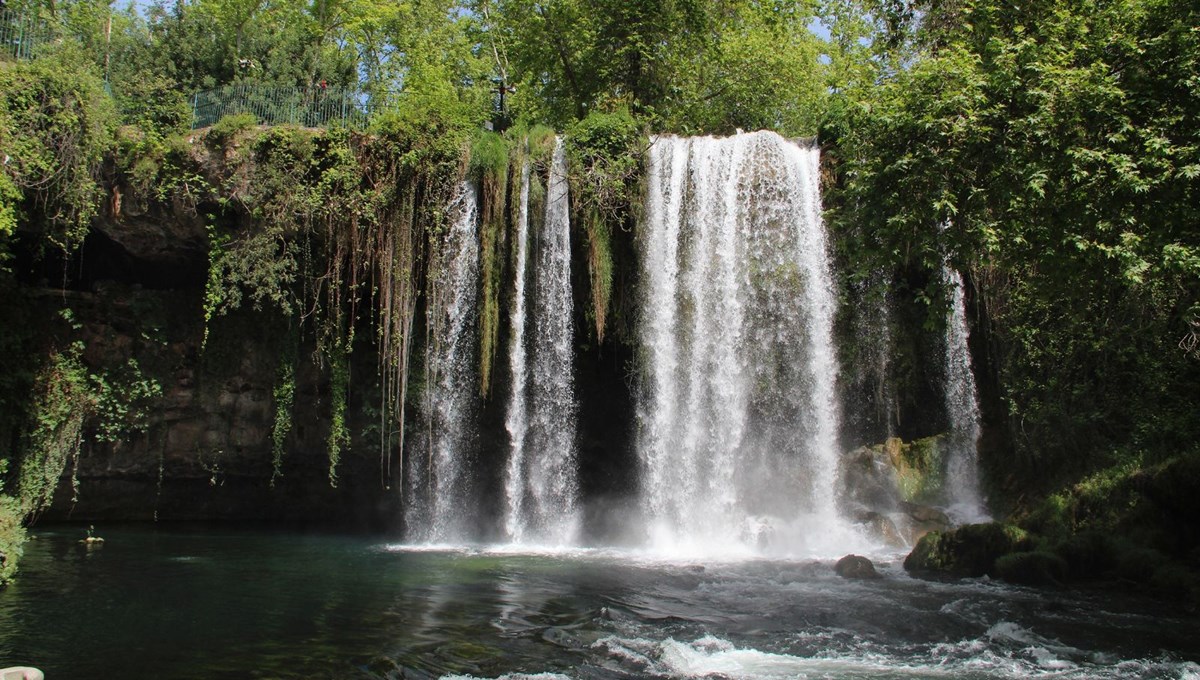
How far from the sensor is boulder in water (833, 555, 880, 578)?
12484 mm

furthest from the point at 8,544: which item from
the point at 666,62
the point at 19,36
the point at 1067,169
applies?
the point at 666,62

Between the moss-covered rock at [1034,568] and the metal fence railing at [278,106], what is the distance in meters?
14.5

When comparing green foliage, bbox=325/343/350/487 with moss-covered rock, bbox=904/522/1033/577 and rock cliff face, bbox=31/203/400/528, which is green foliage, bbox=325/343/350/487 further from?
moss-covered rock, bbox=904/522/1033/577

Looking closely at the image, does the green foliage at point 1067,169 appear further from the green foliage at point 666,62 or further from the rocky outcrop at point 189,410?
the rocky outcrop at point 189,410

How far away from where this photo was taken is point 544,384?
1717 centimetres

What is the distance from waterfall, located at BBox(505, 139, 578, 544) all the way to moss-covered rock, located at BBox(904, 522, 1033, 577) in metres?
6.56

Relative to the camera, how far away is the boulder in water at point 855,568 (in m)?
12.5

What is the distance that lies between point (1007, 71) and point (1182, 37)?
1824mm

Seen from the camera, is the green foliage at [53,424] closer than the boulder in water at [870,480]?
Yes

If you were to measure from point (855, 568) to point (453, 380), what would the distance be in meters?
8.51

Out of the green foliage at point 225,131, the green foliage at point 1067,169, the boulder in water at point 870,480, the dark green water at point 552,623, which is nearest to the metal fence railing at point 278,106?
the green foliage at point 225,131

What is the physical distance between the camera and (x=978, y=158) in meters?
11.0

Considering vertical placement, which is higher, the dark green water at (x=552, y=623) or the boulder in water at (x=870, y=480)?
the boulder in water at (x=870, y=480)

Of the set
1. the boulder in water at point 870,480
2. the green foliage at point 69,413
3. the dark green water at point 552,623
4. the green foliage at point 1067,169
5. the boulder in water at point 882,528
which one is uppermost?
the green foliage at point 1067,169
